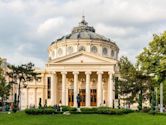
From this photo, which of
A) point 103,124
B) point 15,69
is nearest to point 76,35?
point 15,69

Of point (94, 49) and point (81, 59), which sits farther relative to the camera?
point (94, 49)

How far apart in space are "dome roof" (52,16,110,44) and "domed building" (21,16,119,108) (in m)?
0.81

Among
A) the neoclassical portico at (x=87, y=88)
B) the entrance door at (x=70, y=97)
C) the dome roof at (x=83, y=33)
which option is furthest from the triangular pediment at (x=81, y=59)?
the dome roof at (x=83, y=33)

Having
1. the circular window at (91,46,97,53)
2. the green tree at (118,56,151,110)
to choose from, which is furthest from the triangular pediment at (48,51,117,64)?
the green tree at (118,56,151,110)

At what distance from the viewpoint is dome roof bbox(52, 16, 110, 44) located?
374 ft

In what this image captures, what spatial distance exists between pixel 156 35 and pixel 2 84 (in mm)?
26741

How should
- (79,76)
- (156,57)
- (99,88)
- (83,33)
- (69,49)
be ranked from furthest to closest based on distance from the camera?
(83,33) < (69,49) < (79,76) < (99,88) < (156,57)

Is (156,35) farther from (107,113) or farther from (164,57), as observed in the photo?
(107,113)

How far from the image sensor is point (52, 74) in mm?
96625

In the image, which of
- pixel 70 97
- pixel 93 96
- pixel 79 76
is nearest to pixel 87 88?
pixel 93 96

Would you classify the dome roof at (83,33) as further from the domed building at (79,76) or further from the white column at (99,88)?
Result: the white column at (99,88)

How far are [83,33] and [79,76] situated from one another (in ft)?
68.0

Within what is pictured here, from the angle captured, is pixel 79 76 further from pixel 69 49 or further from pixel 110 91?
pixel 69 49

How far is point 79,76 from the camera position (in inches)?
3932
